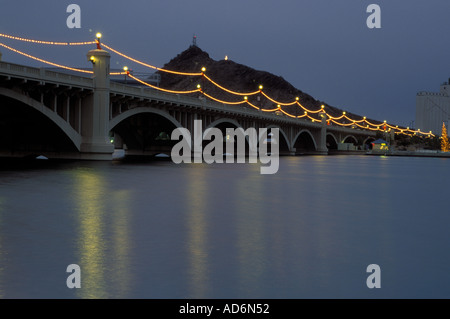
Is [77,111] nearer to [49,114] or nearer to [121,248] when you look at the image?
[49,114]

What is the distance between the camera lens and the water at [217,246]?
25.4ft

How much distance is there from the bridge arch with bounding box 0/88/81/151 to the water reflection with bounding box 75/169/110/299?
16.7 m

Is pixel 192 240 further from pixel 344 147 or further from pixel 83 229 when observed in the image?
pixel 344 147

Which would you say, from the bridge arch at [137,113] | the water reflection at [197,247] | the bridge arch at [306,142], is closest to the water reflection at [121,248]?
the water reflection at [197,247]

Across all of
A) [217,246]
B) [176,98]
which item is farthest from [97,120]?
[217,246]

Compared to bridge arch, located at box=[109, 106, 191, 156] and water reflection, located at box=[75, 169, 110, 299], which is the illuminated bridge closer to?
bridge arch, located at box=[109, 106, 191, 156]

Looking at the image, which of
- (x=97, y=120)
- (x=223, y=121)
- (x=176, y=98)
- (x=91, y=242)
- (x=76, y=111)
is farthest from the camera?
(x=223, y=121)

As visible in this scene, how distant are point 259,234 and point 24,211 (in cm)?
777

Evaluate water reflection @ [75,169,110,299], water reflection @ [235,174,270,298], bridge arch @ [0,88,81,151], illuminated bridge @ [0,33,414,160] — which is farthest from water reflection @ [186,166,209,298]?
illuminated bridge @ [0,33,414,160]

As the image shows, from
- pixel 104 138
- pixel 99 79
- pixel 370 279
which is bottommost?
pixel 370 279

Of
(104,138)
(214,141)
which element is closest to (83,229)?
(104,138)

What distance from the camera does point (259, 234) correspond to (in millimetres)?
12438

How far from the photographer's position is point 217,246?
1070cm

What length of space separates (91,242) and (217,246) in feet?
9.04
